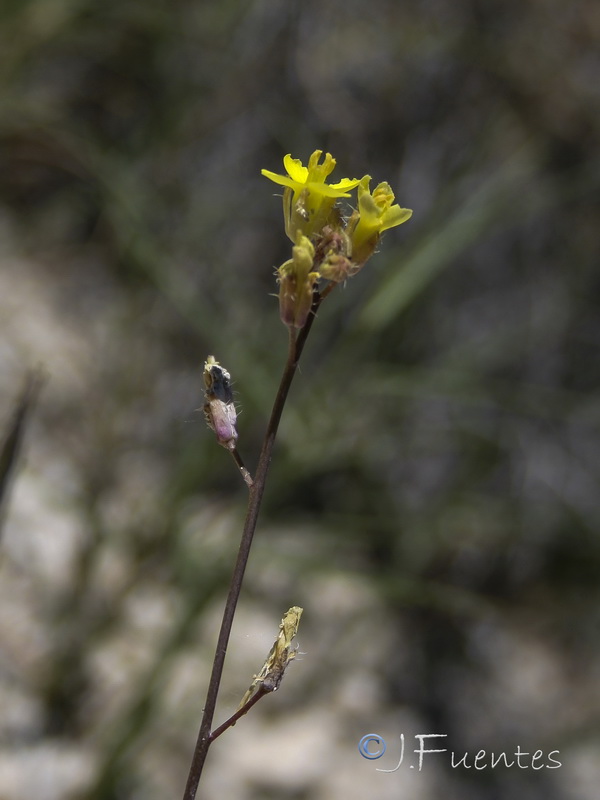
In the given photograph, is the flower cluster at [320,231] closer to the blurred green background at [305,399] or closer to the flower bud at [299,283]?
the flower bud at [299,283]

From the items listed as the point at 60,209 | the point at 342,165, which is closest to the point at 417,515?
the point at 342,165

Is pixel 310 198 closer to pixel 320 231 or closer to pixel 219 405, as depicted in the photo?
pixel 320 231

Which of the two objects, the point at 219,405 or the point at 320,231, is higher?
the point at 320,231

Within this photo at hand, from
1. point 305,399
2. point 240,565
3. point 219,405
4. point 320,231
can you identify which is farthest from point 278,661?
point 305,399

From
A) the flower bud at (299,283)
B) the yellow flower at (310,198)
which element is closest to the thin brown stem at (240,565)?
the flower bud at (299,283)

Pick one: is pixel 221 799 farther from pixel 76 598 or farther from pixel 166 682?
pixel 76 598

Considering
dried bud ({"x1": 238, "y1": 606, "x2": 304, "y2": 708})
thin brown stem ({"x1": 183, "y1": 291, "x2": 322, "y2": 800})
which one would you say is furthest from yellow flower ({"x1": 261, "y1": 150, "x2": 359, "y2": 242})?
dried bud ({"x1": 238, "y1": 606, "x2": 304, "y2": 708})

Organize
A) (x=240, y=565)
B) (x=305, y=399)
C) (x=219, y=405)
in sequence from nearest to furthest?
(x=240, y=565), (x=219, y=405), (x=305, y=399)
